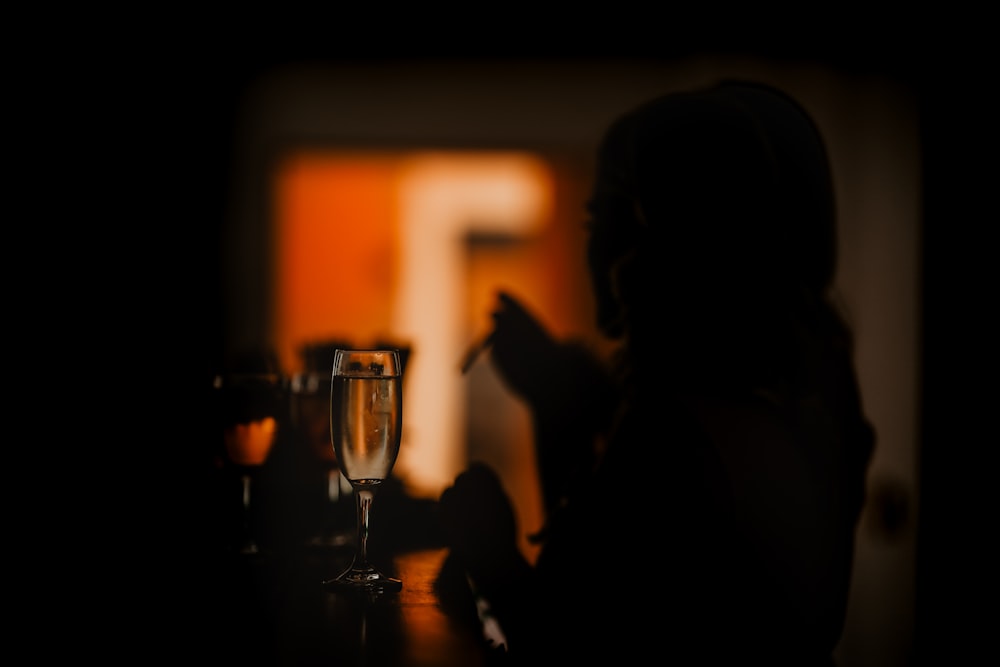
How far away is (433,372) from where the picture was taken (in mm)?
4977

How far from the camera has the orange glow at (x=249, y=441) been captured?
0.97 meters

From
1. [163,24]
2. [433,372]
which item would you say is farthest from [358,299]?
[163,24]

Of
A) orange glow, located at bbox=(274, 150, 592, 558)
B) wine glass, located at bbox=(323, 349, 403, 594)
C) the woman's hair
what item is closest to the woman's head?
the woman's hair

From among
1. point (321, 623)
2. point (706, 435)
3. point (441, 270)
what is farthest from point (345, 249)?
point (321, 623)

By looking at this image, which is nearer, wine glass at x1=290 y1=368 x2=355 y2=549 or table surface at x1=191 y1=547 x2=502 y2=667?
table surface at x1=191 y1=547 x2=502 y2=667

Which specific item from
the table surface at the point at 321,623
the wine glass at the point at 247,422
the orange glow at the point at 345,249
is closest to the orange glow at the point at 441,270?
the orange glow at the point at 345,249

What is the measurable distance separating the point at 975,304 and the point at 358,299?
3061mm

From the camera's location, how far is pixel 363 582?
833mm

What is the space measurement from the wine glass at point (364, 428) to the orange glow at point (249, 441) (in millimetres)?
169

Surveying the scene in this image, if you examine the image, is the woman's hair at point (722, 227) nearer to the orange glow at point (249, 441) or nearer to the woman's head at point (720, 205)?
the woman's head at point (720, 205)

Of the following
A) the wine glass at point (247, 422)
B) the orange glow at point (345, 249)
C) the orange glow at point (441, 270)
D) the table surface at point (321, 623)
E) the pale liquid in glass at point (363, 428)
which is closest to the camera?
the table surface at point (321, 623)

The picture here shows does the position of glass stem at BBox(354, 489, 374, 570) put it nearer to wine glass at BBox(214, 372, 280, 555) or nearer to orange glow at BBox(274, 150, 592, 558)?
wine glass at BBox(214, 372, 280, 555)

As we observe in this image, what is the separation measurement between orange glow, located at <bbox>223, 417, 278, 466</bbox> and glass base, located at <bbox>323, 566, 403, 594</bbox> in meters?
0.19

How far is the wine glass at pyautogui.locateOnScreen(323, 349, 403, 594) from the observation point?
826 mm
